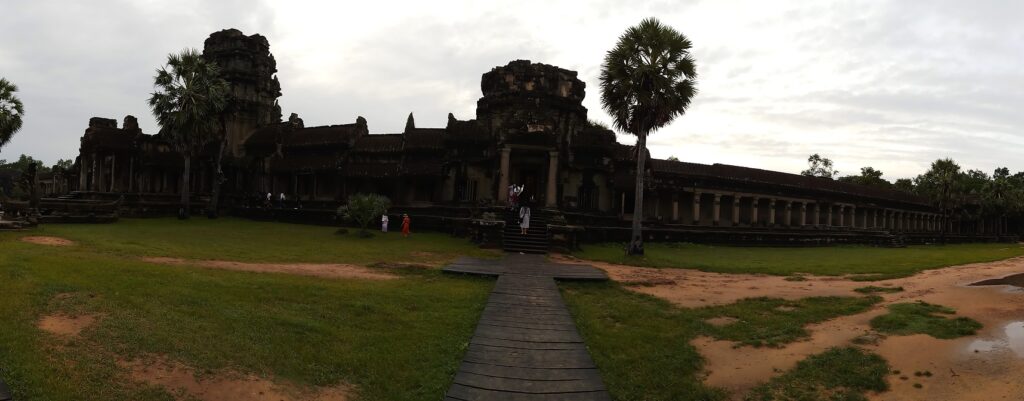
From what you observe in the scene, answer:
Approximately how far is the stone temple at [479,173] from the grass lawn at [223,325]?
460 inches

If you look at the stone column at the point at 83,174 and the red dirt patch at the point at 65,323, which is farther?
the stone column at the point at 83,174

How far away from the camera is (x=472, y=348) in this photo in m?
7.90

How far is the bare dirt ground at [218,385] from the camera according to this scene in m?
5.87

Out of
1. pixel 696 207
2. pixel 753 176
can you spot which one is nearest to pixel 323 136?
pixel 696 207

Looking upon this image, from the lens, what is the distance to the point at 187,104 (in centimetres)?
2853

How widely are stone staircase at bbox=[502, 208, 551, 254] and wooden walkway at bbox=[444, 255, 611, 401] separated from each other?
26.9 ft

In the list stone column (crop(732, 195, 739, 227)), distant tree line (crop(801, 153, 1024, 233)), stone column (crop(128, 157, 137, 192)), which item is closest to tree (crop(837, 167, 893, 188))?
distant tree line (crop(801, 153, 1024, 233))

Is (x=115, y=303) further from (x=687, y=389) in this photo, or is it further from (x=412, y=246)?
(x=412, y=246)

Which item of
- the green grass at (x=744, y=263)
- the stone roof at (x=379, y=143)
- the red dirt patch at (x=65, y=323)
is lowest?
the red dirt patch at (x=65, y=323)

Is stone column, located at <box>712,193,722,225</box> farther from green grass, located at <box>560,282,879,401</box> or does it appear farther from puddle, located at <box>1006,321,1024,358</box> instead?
puddle, located at <box>1006,321,1024,358</box>

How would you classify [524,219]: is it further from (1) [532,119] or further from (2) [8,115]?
(2) [8,115]

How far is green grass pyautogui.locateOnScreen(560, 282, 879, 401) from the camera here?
6961 mm

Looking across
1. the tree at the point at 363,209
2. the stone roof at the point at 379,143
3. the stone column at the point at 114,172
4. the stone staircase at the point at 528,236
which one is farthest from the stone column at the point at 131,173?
the stone staircase at the point at 528,236

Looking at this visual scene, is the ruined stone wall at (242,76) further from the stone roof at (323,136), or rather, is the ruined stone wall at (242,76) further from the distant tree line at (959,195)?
the distant tree line at (959,195)
